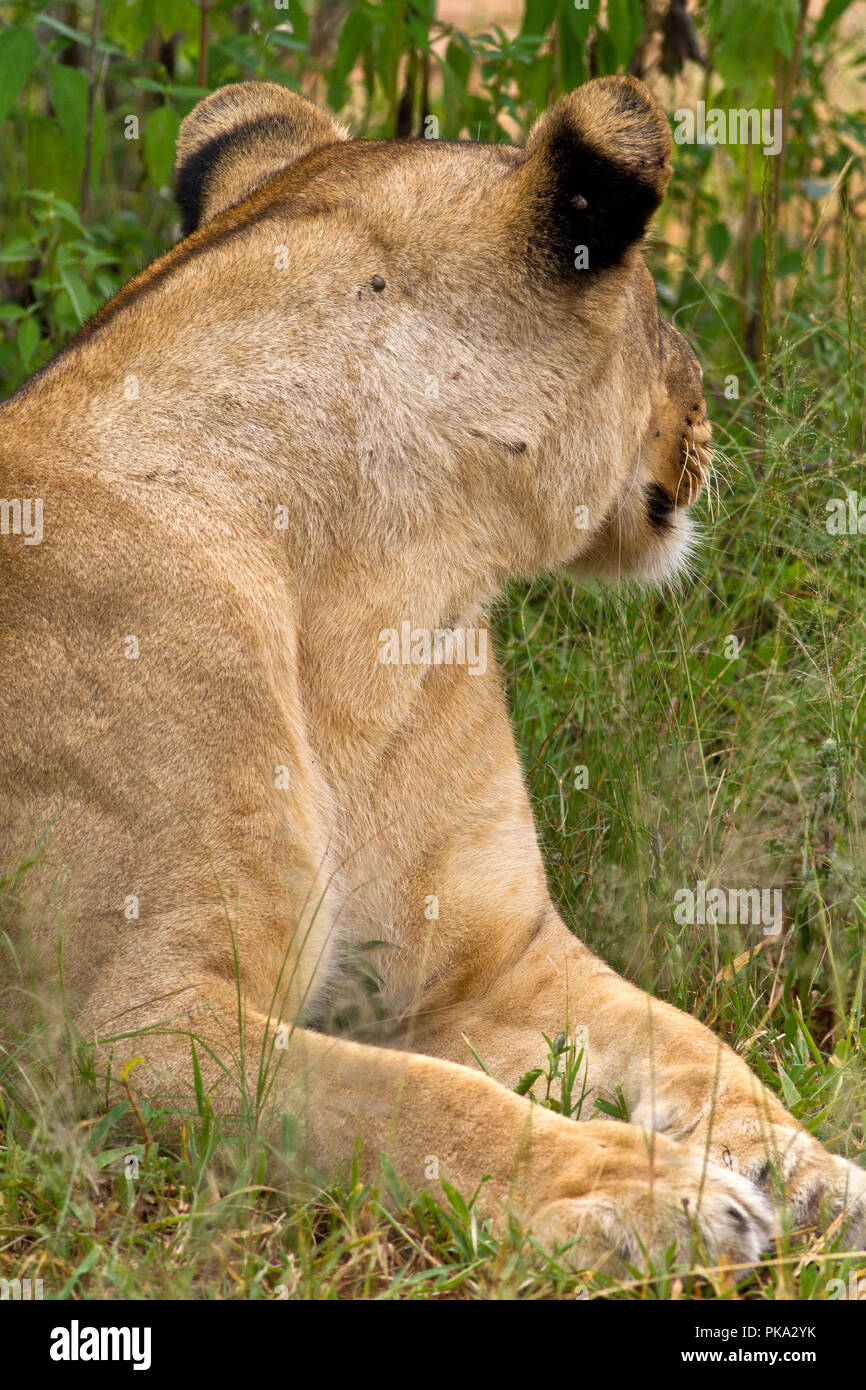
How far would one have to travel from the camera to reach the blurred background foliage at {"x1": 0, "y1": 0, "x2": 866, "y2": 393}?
4148 mm

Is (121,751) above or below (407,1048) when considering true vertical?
above

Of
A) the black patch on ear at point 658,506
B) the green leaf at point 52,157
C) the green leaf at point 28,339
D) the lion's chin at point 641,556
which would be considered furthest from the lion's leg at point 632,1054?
the green leaf at point 52,157

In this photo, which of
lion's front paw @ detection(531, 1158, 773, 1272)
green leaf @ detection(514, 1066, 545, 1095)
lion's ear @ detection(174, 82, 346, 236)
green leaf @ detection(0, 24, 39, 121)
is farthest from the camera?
green leaf @ detection(0, 24, 39, 121)

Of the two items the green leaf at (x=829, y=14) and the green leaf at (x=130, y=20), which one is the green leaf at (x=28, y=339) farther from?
the green leaf at (x=829, y=14)

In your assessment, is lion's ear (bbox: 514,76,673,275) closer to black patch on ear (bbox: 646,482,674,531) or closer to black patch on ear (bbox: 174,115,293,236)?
black patch on ear (bbox: 646,482,674,531)

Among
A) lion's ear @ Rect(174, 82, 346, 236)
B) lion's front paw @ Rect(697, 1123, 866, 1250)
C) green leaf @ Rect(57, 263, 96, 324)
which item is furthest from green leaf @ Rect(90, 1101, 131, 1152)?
green leaf @ Rect(57, 263, 96, 324)

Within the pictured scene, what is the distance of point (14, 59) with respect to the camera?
3809mm

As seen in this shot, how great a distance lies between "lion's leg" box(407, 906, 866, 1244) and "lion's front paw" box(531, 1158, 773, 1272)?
156mm

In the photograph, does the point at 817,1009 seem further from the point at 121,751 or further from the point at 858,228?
the point at 858,228

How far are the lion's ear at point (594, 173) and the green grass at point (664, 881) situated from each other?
849mm

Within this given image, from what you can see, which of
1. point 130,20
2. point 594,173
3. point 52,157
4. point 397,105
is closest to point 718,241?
point 397,105

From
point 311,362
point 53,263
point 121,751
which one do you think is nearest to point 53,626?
point 121,751

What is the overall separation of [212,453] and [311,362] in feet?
0.77
